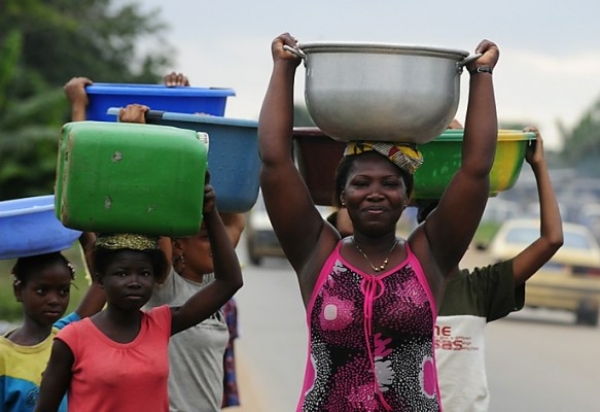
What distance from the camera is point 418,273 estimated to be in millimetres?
3988

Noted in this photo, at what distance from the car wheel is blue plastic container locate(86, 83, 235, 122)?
13114 millimetres

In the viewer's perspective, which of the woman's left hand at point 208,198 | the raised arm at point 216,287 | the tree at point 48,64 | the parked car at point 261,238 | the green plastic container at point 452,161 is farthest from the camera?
the parked car at point 261,238

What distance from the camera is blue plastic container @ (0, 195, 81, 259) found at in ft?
15.8

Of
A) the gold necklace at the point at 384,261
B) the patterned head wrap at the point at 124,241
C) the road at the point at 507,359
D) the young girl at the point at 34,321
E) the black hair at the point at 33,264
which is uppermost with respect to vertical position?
the gold necklace at the point at 384,261

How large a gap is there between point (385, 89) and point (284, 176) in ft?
1.46

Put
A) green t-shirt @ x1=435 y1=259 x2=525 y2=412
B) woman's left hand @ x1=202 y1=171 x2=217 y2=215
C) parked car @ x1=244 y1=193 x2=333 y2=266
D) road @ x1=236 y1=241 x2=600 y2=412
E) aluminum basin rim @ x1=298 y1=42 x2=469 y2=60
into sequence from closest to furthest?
1. aluminum basin rim @ x1=298 y1=42 x2=469 y2=60
2. woman's left hand @ x1=202 y1=171 x2=217 y2=215
3. green t-shirt @ x1=435 y1=259 x2=525 y2=412
4. road @ x1=236 y1=241 x2=600 y2=412
5. parked car @ x1=244 y1=193 x2=333 y2=266

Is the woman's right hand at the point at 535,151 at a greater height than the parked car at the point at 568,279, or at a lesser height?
greater

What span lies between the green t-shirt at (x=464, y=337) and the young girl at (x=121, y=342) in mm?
1247

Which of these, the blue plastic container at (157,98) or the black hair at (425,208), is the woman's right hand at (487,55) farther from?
the blue plastic container at (157,98)

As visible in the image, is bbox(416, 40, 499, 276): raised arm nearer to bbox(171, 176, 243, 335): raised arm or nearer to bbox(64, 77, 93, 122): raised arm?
bbox(171, 176, 243, 335): raised arm

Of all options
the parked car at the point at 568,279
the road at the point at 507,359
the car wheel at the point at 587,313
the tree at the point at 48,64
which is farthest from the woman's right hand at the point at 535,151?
the tree at the point at 48,64

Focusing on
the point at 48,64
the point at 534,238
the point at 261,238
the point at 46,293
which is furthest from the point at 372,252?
the point at 48,64

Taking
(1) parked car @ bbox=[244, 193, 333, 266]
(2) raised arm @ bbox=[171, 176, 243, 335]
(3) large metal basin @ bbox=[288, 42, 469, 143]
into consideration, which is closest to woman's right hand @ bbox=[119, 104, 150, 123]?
(2) raised arm @ bbox=[171, 176, 243, 335]

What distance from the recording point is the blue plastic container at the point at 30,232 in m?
4.81
